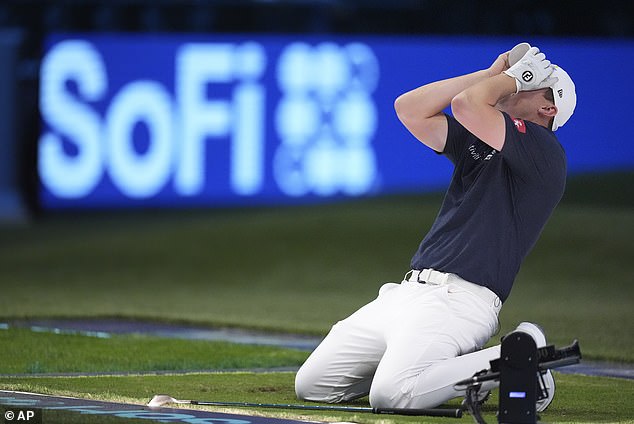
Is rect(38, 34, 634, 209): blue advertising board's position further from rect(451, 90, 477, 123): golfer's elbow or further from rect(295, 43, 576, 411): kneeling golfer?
rect(451, 90, 477, 123): golfer's elbow

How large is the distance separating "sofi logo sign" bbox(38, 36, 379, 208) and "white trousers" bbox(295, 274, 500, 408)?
866cm

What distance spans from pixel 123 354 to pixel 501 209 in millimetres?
2670

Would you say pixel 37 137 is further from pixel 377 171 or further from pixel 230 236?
pixel 377 171

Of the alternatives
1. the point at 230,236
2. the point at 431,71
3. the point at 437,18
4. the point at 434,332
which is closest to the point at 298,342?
the point at 434,332

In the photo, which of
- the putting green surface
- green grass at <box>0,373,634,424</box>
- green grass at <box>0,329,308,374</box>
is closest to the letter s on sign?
the putting green surface

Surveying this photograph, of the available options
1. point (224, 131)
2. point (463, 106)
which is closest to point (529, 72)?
point (463, 106)

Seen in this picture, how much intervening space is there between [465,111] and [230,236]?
850 centimetres

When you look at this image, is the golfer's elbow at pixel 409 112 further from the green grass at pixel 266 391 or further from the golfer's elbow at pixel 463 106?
the green grass at pixel 266 391

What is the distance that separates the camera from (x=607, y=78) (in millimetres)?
13516

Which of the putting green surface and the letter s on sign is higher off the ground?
the letter s on sign

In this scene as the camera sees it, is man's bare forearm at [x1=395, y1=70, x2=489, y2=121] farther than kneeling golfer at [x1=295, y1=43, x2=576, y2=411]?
Yes

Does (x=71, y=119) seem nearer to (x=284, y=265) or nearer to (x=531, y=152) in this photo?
(x=284, y=265)

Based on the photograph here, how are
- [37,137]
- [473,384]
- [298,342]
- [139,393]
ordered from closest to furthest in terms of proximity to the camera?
1. [473,384]
2. [139,393]
3. [298,342]
4. [37,137]

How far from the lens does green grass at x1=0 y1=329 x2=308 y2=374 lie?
6.32 m
